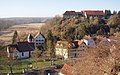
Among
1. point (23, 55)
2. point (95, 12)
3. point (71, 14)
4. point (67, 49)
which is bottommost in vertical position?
point (23, 55)

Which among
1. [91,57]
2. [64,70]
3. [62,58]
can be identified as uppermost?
[91,57]

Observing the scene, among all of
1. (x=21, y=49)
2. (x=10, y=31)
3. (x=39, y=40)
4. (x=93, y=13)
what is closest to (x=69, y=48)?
(x=21, y=49)

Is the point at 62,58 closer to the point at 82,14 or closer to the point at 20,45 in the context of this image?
the point at 20,45

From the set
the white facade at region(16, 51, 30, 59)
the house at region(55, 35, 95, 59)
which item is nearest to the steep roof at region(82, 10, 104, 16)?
the house at region(55, 35, 95, 59)

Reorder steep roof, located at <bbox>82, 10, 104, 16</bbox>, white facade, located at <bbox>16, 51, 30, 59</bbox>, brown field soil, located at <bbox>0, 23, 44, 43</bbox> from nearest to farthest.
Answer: white facade, located at <bbox>16, 51, 30, 59</bbox>
steep roof, located at <bbox>82, 10, 104, 16</bbox>
brown field soil, located at <bbox>0, 23, 44, 43</bbox>

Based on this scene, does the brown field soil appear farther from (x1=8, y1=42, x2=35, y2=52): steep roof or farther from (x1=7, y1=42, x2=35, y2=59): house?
(x1=7, y1=42, x2=35, y2=59): house

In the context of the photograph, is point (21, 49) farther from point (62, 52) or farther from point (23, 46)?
point (62, 52)

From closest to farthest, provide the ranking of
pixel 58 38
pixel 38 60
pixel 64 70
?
pixel 64 70
pixel 38 60
pixel 58 38

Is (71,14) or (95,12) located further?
(95,12)

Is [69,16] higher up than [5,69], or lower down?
higher up

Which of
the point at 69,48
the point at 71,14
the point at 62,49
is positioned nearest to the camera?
the point at 69,48

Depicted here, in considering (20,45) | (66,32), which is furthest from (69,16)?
(20,45)
